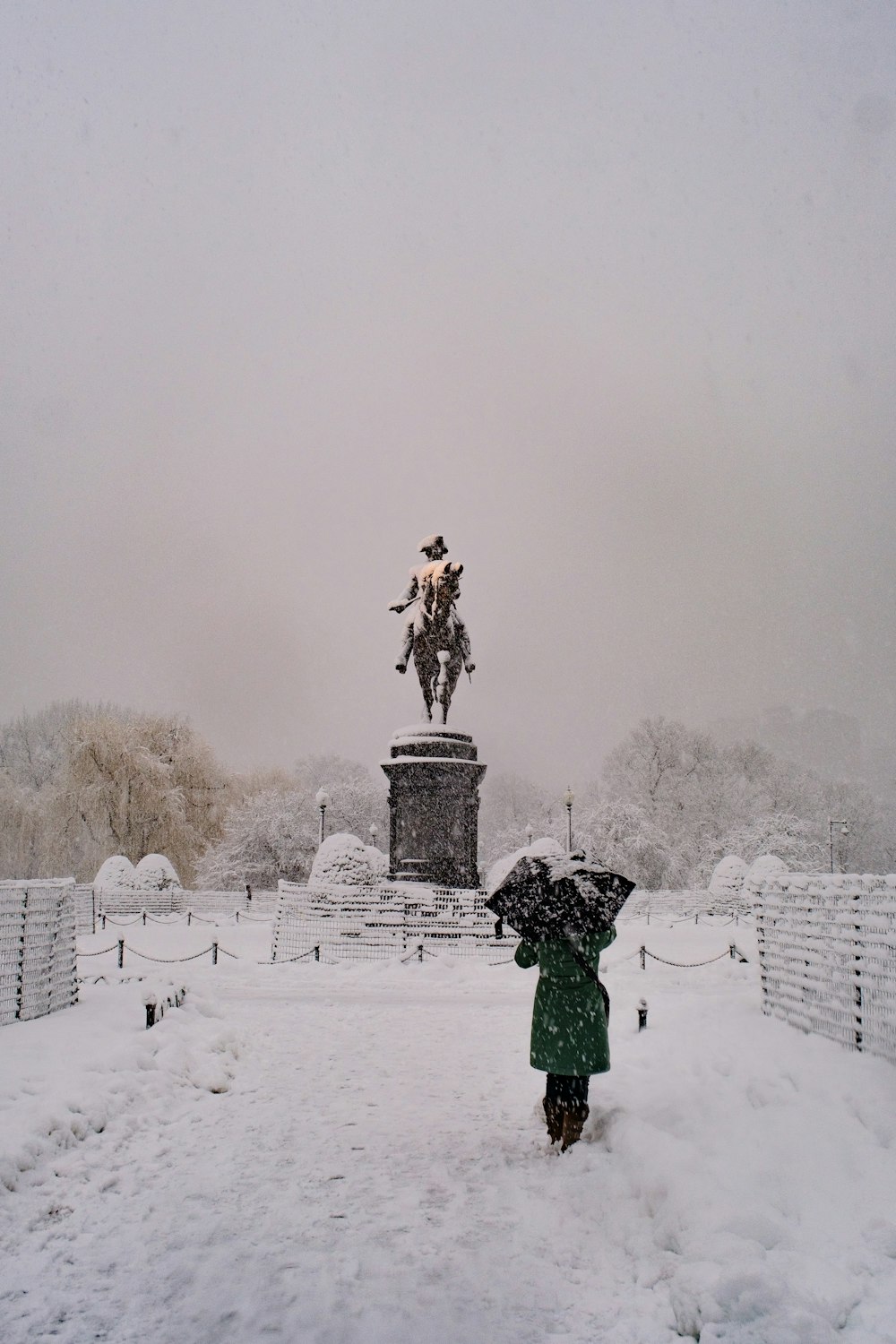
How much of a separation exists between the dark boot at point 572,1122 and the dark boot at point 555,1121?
31 millimetres

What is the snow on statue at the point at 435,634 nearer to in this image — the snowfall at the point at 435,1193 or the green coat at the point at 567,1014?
the snowfall at the point at 435,1193

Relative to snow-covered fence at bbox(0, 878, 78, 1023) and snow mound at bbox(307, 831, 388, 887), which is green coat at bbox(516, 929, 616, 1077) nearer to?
snow-covered fence at bbox(0, 878, 78, 1023)

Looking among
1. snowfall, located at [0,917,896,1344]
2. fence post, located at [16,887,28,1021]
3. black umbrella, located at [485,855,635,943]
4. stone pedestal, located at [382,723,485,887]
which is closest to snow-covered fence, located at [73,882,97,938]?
stone pedestal, located at [382,723,485,887]

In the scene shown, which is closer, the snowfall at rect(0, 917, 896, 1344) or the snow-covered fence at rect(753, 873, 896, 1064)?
the snowfall at rect(0, 917, 896, 1344)

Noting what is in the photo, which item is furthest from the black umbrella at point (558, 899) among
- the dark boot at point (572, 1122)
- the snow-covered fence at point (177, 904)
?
the snow-covered fence at point (177, 904)

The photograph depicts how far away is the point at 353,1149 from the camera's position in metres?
5.87

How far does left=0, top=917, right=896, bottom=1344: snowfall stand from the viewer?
3.64m

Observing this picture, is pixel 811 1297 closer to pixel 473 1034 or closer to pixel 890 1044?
pixel 890 1044

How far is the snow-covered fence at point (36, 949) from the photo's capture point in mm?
8938

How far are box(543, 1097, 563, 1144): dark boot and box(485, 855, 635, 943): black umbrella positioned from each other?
1104mm

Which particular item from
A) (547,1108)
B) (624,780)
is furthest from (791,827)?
(547,1108)

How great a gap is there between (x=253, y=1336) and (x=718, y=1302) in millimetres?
1904

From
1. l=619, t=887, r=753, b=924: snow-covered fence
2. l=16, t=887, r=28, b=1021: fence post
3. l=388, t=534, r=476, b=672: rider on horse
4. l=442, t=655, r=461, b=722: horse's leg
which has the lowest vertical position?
l=619, t=887, r=753, b=924: snow-covered fence

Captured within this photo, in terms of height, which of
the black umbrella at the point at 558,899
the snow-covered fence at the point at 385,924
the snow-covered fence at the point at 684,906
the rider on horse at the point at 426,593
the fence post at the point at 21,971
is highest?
the rider on horse at the point at 426,593
